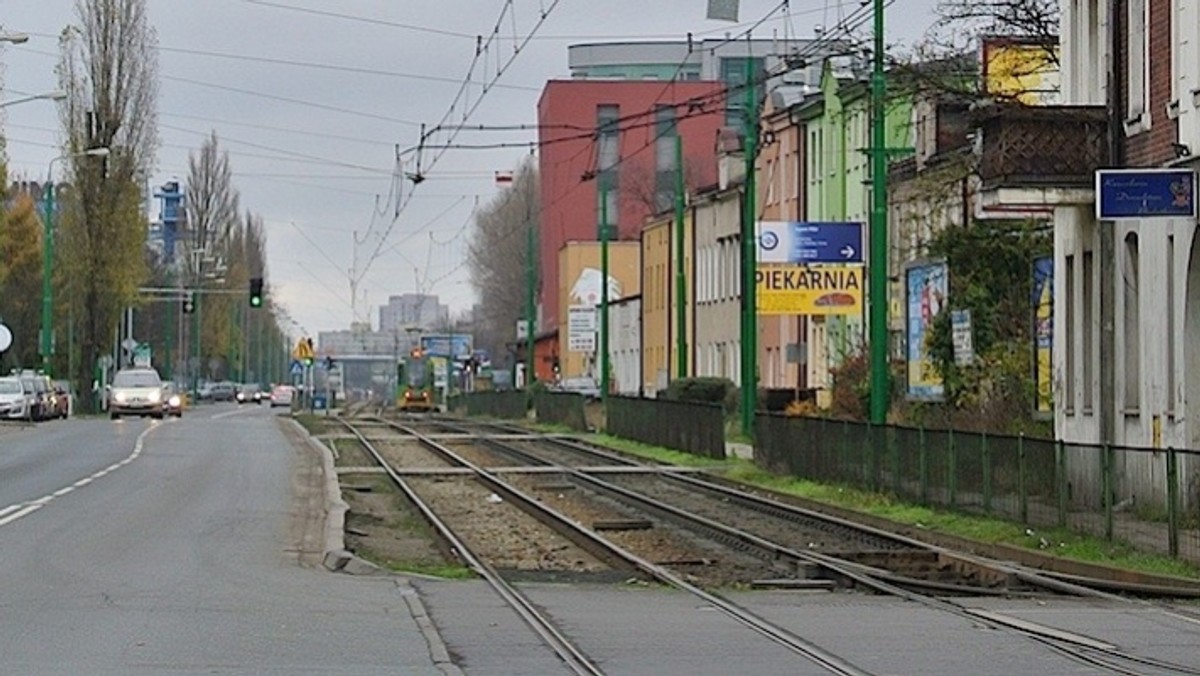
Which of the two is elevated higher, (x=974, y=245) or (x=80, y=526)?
(x=974, y=245)

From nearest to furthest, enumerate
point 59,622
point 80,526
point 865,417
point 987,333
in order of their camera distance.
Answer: point 59,622
point 80,526
point 987,333
point 865,417

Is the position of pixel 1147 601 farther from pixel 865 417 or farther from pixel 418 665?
pixel 865 417

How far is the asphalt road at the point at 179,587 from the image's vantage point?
46.7 ft

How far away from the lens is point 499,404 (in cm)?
9175

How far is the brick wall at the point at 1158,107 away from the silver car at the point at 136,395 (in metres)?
55.3

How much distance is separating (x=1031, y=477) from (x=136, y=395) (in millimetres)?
57366

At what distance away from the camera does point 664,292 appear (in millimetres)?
90125

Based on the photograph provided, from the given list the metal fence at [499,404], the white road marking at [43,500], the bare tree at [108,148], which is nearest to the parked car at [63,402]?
the bare tree at [108,148]

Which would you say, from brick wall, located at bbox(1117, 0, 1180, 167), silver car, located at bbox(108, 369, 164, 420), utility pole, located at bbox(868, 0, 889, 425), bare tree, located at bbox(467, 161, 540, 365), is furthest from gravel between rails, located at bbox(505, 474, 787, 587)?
bare tree, located at bbox(467, 161, 540, 365)

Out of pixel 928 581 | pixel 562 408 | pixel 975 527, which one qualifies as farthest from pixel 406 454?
pixel 928 581

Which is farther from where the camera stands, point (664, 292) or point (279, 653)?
point (664, 292)

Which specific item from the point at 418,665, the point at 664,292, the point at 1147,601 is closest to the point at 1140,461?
the point at 1147,601

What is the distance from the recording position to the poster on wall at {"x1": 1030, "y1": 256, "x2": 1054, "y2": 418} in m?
33.2

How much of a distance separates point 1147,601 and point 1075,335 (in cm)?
1189
